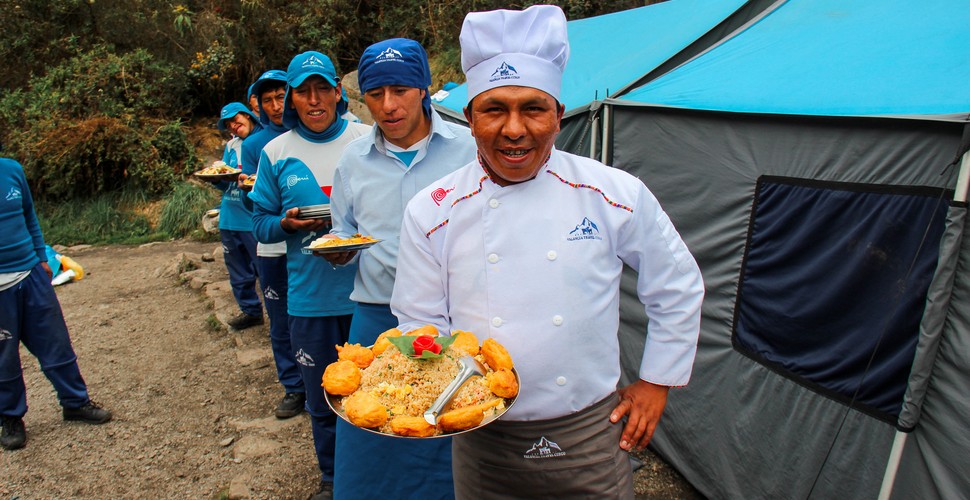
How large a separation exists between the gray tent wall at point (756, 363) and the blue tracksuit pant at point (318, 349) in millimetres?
1869

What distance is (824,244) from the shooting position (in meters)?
2.66

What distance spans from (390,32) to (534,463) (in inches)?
535

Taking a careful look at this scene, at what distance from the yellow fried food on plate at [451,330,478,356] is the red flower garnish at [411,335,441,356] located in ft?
0.22

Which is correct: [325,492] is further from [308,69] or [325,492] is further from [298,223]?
[308,69]

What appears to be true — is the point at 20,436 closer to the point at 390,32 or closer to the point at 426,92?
the point at 426,92

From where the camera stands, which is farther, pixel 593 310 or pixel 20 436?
pixel 20 436

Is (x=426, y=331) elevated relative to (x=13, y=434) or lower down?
elevated

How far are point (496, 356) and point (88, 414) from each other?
4228 millimetres

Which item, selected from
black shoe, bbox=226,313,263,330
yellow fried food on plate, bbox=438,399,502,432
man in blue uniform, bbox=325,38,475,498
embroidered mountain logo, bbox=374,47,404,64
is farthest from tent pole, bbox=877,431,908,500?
black shoe, bbox=226,313,263,330

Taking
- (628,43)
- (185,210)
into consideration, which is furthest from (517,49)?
(185,210)

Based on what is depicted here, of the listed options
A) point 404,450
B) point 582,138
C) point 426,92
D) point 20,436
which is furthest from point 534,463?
point 20,436

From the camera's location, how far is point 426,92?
2.62m

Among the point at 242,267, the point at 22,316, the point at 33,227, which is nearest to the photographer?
the point at 22,316

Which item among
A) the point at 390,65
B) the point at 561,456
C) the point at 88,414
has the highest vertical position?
the point at 390,65
